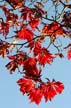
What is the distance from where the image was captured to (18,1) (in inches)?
270

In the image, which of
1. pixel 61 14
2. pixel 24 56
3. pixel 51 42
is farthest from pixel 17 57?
pixel 61 14

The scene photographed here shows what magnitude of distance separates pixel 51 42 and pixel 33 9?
71 centimetres

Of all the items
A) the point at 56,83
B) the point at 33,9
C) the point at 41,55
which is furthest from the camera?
the point at 33,9

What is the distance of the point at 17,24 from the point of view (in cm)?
686

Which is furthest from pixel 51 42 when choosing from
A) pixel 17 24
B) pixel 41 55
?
pixel 17 24

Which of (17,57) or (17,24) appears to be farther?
(17,24)

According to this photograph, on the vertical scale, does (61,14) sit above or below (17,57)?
above

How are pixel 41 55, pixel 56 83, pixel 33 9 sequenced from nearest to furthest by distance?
pixel 56 83
pixel 41 55
pixel 33 9

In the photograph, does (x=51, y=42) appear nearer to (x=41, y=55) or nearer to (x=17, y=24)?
(x=41, y=55)

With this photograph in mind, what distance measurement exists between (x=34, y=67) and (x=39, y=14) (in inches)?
42.2

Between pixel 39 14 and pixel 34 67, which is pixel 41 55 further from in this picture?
pixel 39 14

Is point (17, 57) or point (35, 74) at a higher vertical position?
point (17, 57)

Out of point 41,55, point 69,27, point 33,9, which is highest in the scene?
point 33,9

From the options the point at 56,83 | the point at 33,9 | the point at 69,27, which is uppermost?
the point at 33,9
